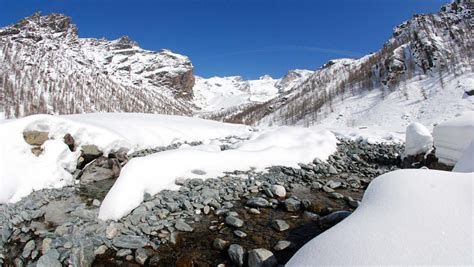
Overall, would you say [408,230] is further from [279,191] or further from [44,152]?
Result: [44,152]

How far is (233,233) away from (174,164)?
154 inches

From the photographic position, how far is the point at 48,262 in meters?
5.45

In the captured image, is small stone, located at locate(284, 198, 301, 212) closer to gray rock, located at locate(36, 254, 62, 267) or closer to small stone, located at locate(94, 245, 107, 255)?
small stone, located at locate(94, 245, 107, 255)

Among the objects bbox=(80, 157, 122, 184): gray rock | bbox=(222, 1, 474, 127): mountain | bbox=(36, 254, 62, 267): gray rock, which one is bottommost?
bbox=(36, 254, 62, 267): gray rock

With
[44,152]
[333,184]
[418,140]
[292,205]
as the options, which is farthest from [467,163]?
[44,152]

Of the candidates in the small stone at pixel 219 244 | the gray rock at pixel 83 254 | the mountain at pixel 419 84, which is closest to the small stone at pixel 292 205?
the small stone at pixel 219 244

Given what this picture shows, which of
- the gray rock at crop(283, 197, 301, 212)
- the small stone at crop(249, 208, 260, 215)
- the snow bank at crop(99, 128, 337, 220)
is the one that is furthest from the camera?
the gray rock at crop(283, 197, 301, 212)

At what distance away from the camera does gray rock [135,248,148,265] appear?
5697 millimetres

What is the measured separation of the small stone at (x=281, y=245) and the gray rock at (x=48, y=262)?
4355 mm

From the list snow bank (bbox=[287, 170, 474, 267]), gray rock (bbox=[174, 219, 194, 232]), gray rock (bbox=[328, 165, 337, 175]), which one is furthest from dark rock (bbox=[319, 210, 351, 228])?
gray rock (bbox=[328, 165, 337, 175])

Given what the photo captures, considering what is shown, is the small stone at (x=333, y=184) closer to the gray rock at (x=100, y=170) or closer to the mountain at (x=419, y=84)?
the gray rock at (x=100, y=170)

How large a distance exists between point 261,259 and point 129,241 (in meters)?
Answer: 3.07

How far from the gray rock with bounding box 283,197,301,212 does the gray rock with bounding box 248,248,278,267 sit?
2.76m

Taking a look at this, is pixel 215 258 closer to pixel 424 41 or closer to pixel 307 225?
pixel 307 225
